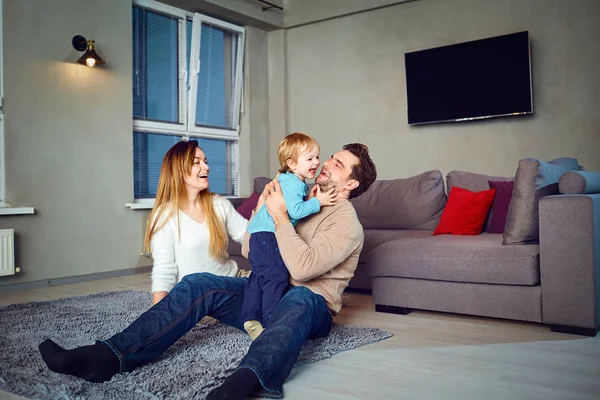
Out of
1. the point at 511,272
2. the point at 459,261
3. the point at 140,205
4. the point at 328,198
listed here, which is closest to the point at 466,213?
the point at 459,261

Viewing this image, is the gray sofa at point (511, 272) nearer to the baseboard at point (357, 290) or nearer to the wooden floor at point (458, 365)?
the wooden floor at point (458, 365)

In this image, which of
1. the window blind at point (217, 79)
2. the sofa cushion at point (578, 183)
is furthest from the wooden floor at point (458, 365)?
the window blind at point (217, 79)

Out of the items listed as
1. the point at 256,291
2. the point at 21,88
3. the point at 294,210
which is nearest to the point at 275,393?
the point at 256,291

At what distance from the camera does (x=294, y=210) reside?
2182mm

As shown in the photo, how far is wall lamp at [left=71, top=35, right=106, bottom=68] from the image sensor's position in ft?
14.7

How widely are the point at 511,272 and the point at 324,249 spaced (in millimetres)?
1163

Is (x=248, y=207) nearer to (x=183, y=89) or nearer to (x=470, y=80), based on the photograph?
(x=183, y=89)

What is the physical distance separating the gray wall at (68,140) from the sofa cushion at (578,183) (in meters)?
3.67

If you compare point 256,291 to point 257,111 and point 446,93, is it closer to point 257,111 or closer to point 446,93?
point 446,93

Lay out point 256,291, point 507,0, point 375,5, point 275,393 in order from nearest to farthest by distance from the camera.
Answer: point 275,393 < point 256,291 < point 507,0 < point 375,5

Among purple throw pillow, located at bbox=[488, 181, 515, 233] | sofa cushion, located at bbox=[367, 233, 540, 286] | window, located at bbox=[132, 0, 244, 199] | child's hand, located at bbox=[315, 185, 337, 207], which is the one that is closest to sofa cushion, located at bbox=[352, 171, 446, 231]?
purple throw pillow, located at bbox=[488, 181, 515, 233]

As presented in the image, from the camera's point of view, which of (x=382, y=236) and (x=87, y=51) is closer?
(x=382, y=236)

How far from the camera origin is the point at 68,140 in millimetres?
4512

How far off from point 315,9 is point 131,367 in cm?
524
